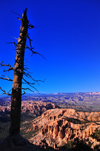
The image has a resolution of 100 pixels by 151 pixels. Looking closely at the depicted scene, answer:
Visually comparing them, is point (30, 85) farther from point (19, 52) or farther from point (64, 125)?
point (64, 125)

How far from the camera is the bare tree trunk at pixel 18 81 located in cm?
413

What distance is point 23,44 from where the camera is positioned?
480 centimetres

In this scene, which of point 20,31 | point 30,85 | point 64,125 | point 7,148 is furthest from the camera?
point 64,125

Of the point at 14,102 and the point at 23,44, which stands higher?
the point at 23,44

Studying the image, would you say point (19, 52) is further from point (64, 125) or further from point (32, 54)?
point (64, 125)

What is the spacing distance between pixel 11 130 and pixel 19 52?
3.46m

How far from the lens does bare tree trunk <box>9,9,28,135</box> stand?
4129 millimetres

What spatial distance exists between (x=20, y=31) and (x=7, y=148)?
508 cm

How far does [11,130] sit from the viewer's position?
13.3 feet

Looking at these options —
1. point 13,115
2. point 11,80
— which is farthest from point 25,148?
point 11,80

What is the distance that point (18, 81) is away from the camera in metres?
4.43

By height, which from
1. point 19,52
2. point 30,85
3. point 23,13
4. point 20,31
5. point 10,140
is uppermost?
point 23,13

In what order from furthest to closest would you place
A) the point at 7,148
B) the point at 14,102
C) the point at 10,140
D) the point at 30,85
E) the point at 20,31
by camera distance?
1. the point at 20,31
2. the point at 30,85
3. the point at 14,102
4. the point at 10,140
5. the point at 7,148

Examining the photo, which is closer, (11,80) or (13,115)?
(13,115)
